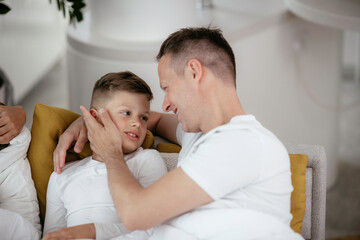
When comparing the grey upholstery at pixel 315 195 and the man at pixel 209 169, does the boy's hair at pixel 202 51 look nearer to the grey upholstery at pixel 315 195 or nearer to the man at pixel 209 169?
the man at pixel 209 169

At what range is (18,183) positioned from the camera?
1706 mm

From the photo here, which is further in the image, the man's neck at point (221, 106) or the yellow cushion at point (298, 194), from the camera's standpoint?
the yellow cushion at point (298, 194)

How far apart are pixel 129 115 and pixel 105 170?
0.19 metres

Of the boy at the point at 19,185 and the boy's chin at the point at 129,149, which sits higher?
the boy's chin at the point at 129,149

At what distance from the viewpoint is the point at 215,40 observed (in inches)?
58.8

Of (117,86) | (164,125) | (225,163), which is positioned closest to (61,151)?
(117,86)

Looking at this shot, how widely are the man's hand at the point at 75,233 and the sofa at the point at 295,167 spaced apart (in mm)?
298

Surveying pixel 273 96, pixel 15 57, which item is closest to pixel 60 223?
pixel 273 96

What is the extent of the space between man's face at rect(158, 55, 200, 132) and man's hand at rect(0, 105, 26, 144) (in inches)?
20.4

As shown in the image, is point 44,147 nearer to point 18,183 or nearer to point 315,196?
point 18,183

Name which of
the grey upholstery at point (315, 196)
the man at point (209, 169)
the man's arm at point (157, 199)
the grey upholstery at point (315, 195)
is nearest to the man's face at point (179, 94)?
the man at point (209, 169)

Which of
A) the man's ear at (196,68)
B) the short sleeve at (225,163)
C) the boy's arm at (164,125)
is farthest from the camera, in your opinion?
the boy's arm at (164,125)

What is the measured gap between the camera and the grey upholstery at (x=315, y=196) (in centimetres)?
174

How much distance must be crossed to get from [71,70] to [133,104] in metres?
1.16
